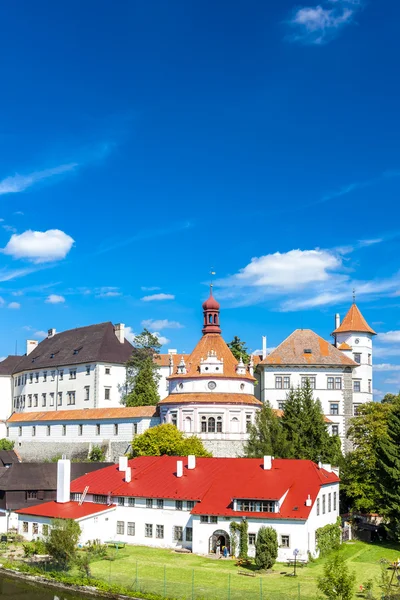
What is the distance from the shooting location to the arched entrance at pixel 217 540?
37.7 meters

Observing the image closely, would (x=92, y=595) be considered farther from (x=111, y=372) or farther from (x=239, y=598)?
(x=111, y=372)

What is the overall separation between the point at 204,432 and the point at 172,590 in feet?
86.8

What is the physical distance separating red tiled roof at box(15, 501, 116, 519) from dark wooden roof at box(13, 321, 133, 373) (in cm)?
3115

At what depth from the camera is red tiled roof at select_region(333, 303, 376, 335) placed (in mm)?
71562

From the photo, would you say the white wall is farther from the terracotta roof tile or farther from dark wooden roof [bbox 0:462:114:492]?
dark wooden roof [bbox 0:462:114:492]

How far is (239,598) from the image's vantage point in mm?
28938

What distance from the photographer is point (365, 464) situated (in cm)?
A: 4822

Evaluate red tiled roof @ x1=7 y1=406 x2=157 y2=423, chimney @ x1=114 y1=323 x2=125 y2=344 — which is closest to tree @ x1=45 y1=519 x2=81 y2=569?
red tiled roof @ x1=7 y1=406 x2=157 y2=423

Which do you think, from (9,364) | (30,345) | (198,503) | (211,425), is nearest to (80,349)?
(30,345)

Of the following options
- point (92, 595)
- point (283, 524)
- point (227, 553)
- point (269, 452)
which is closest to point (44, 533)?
point (92, 595)

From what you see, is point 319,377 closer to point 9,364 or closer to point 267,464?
point 267,464

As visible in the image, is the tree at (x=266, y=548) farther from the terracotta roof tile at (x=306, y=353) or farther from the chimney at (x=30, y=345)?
the chimney at (x=30, y=345)

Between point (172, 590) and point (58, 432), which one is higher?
point (58, 432)

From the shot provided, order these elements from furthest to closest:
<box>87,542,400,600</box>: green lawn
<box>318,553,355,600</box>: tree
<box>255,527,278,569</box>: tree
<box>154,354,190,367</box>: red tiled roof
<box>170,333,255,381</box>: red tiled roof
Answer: <box>154,354,190,367</box>: red tiled roof < <box>170,333,255,381</box>: red tiled roof < <box>255,527,278,569</box>: tree < <box>87,542,400,600</box>: green lawn < <box>318,553,355,600</box>: tree
